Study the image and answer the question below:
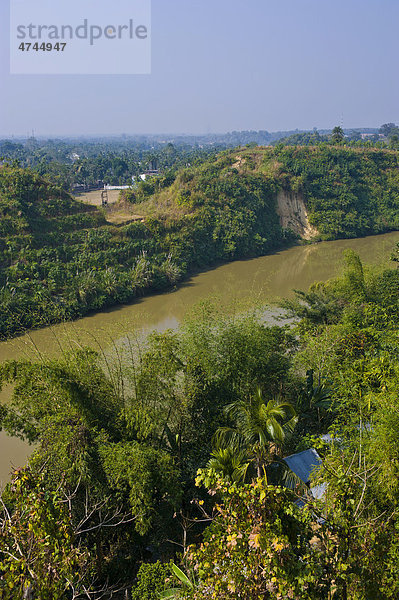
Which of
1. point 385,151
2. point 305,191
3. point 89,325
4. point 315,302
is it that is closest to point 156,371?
point 315,302

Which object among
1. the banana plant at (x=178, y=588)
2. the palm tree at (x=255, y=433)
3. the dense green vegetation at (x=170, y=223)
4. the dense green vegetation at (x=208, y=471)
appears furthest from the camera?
the dense green vegetation at (x=170, y=223)

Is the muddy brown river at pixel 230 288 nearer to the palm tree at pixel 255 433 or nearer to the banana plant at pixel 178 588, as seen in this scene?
the palm tree at pixel 255 433

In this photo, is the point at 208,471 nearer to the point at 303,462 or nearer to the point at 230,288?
the point at 303,462

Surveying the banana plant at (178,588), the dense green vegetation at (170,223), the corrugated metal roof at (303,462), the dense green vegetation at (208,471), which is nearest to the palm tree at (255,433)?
the dense green vegetation at (208,471)

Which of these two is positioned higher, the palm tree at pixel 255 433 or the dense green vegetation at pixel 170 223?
the dense green vegetation at pixel 170 223

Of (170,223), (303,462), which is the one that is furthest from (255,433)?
(170,223)

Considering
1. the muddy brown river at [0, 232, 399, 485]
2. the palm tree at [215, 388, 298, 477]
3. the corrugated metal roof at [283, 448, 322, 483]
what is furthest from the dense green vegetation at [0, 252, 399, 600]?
the muddy brown river at [0, 232, 399, 485]

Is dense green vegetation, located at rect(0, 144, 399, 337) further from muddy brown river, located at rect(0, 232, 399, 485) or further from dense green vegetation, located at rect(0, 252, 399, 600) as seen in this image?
dense green vegetation, located at rect(0, 252, 399, 600)
